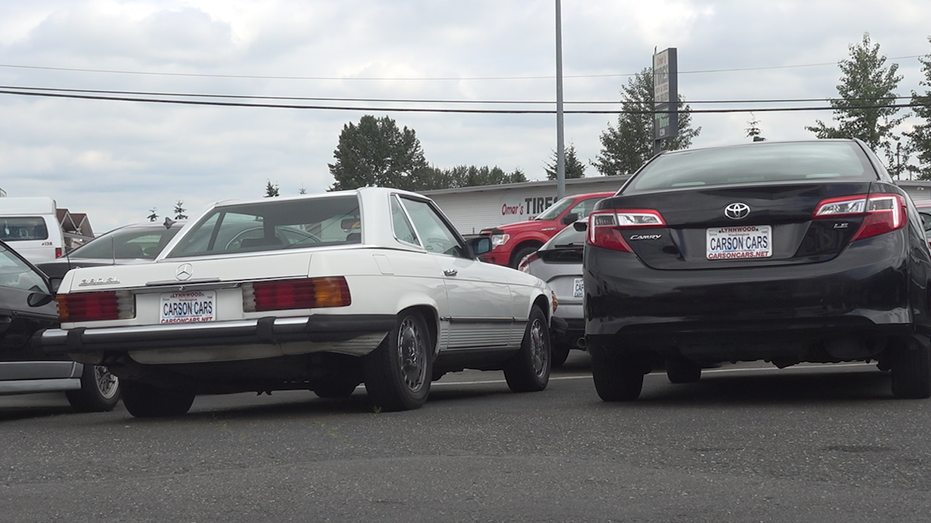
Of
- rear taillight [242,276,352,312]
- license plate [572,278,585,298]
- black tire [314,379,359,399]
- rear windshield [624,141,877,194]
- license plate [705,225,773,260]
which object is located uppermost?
rear windshield [624,141,877,194]

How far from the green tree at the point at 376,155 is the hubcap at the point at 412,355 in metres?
95.4

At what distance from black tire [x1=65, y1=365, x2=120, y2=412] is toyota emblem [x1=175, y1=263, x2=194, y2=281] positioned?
210cm

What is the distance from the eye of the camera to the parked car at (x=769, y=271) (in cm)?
615

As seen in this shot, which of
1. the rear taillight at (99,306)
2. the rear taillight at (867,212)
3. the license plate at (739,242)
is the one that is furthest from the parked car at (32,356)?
the rear taillight at (867,212)

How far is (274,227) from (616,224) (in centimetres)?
214

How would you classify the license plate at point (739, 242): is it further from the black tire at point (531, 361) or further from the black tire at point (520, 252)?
the black tire at point (520, 252)

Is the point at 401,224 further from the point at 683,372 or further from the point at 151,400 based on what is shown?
the point at 683,372

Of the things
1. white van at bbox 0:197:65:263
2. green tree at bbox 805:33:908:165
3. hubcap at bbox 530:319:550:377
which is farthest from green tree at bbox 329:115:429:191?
hubcap at bbox 530:319:550:377

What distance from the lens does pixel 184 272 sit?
656 centimetres

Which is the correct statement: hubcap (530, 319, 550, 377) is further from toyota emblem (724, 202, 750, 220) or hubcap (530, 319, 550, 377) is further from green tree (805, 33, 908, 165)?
green tree (805, 33, 908, 165)

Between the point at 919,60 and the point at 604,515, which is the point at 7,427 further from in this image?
the point at 919,60

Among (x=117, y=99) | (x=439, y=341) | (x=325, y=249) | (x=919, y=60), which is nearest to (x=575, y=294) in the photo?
(x=439, y=341)

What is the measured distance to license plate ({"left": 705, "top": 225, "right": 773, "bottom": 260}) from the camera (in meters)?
6.27

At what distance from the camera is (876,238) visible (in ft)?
20.2
